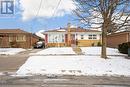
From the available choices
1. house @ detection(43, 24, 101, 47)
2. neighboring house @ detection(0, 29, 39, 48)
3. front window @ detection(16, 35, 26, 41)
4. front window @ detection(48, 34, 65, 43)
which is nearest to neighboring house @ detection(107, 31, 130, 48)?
house @ detection(43, 24, 101, 47)

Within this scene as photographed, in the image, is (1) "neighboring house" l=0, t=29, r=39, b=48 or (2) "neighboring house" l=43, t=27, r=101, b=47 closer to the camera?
(1) "neighboring house" l=0, t=29, r=39, b=48

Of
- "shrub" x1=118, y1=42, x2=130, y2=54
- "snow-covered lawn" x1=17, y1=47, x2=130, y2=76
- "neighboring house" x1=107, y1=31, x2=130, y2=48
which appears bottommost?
"snow-covered lawn" x1=17, y1=47, x2=130, y2=76

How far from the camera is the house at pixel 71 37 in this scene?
202 feet

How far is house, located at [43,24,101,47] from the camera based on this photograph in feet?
202

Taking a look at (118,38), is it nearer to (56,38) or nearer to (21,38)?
(56,38)

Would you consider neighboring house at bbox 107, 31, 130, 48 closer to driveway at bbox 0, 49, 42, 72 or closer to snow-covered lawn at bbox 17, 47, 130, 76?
driveway at bbox 0, 49, 42, 72

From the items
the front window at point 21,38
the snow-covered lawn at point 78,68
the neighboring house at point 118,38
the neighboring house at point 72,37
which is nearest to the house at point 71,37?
the neighboring house at point 72,37

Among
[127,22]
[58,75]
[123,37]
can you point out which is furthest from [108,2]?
[123,37]

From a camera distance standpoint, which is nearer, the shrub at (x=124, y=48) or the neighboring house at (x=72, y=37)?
the shrub at (x=124, y=48)

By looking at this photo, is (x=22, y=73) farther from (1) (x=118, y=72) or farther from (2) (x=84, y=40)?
(2) (x=84, y=40)

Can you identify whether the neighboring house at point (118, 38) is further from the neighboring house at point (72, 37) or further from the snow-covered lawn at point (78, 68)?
the snow-covered lawn at point (78, 68)

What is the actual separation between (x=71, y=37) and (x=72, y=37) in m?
0.19

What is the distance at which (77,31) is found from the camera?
2441 inches

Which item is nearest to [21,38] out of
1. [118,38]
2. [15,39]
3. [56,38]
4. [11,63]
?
[15,39]
